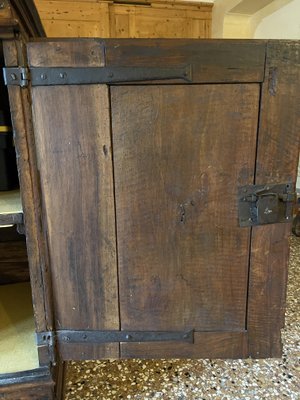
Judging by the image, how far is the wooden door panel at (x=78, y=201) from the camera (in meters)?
0.77

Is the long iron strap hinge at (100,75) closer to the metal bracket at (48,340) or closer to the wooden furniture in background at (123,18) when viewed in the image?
the metal bracket at (48,340)

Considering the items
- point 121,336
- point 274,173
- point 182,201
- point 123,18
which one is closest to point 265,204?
point 274,173

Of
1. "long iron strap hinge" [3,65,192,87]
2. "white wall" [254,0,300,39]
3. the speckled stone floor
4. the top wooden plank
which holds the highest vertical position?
"white wall" [254,0,300,39]

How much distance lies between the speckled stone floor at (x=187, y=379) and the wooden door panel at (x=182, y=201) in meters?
0.29

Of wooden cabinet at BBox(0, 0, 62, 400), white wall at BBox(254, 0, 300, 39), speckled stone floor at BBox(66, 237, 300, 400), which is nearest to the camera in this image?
wooden cabinet at BBox(0, 0, 62, 400)

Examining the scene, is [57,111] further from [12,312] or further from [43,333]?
[12,312]

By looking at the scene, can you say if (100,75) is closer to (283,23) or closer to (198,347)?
(198,347)

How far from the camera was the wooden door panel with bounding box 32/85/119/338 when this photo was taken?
0.77 m

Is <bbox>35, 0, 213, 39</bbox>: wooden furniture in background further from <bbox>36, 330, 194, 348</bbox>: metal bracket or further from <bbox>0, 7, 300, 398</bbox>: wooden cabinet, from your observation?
<bbox>36, 330, 194, 348</bbox>: metal bracket

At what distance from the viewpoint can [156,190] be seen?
0.82 m

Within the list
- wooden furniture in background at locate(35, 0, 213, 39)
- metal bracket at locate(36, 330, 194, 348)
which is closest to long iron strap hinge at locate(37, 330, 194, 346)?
metal bracket at locate(36, 330, 194, 348)

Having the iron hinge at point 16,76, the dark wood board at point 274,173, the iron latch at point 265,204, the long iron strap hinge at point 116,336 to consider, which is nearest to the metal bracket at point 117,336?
the long iron strap hinge at point 116,336

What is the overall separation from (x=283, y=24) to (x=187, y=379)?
126 inches

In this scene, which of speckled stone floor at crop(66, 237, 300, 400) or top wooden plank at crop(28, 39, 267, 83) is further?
speckled stone floor at crop(66, 237, 300, 400)
